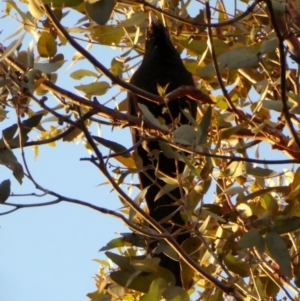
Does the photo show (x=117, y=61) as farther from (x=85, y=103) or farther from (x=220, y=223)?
(x=220, y=223)

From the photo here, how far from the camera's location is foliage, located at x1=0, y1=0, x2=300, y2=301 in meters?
1.20

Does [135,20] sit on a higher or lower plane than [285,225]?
higher

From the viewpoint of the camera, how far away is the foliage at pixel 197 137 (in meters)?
1.20

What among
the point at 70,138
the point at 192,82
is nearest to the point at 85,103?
the point at 70,138

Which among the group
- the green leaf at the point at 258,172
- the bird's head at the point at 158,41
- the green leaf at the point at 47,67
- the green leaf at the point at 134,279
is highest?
the bird's head at the point at 158,41

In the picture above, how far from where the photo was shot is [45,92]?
1.58 metres

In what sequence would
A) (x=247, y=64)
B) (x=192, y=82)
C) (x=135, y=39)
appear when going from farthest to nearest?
(x=192, y=82), (x=135, y=39), (x=247, y=64)

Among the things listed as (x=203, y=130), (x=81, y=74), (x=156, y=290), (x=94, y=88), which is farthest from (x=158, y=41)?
(x=156, y=290)

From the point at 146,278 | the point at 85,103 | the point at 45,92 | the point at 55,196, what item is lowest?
the point at 146,278

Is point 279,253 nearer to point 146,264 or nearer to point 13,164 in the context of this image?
point 146,264

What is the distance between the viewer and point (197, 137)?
1.22 m

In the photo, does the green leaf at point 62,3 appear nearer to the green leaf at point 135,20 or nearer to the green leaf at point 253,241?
the green leaf at point 135,20

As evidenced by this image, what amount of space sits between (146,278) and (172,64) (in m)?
1.20

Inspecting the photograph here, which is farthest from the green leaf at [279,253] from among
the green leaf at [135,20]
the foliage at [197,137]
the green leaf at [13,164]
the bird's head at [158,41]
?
the bird's head at [158,41]
